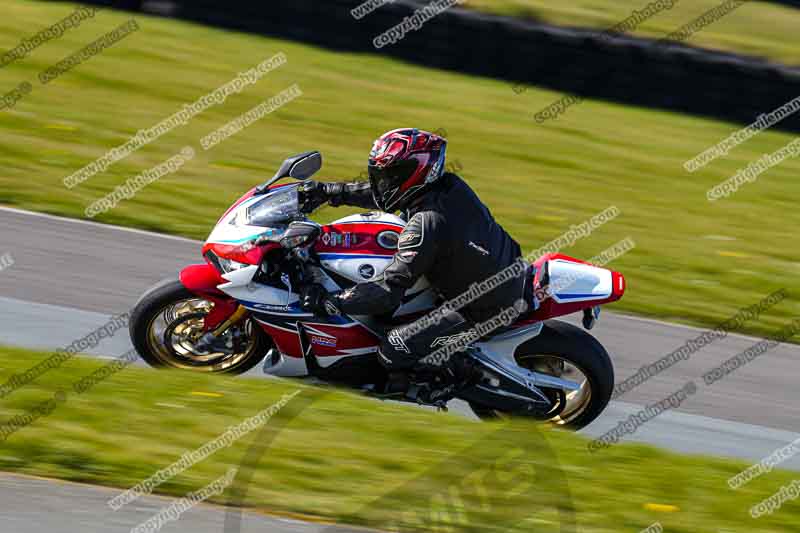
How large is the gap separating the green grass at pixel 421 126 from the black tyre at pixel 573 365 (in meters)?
2.86

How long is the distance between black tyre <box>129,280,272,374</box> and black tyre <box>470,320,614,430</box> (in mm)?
1571

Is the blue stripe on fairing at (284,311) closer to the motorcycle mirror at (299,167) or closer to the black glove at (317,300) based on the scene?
the black glove at (317,300)

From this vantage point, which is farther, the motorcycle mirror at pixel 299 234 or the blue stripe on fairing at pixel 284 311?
the blue stripe on fairing at pixel 284 311

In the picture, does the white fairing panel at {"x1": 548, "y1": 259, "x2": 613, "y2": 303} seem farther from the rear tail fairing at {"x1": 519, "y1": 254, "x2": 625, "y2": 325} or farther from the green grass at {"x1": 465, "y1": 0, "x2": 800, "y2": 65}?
the green grass at {"x1": 465, "y1": 0, "x2": 800, "y2": 65}

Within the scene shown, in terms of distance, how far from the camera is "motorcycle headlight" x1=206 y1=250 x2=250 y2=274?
6.93 metres

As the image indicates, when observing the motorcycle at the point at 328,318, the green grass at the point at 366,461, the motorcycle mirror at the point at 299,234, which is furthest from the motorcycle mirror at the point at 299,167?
the green grass at the point at 366,461

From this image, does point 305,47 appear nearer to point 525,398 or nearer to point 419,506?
point 525,398

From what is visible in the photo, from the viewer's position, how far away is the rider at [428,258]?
260 inches

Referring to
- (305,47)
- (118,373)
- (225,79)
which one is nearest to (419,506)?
(118,373)

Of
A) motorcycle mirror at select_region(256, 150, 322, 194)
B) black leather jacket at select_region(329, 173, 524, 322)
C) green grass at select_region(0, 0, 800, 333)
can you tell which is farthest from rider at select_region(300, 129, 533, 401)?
green grass at select_region(0, 0, 800, 333)

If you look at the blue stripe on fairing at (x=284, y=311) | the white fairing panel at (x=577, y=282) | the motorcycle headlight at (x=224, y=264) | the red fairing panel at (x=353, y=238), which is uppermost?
the red fairing panel at (x=353, y=238)

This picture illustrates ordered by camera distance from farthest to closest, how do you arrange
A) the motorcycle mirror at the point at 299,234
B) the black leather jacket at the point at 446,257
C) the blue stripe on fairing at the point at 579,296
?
the blue stripe on fairing at the point at 579,296
the motorcycle mirror at the point at 299,234
the black leather jacket at the point at 446,257

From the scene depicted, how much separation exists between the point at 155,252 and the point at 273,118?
16.2 ft

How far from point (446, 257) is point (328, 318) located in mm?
A: 856
